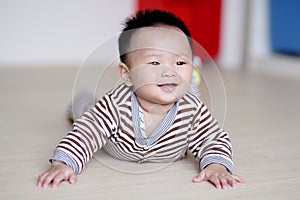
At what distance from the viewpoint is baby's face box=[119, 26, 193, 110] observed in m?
0.80

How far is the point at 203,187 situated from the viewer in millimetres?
797

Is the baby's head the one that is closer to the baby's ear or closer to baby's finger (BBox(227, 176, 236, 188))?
the baby's ear

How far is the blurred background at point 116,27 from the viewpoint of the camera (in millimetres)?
2484

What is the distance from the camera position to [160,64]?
806mm

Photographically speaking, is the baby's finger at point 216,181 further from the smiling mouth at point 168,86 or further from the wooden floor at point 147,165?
the smiling mouth at point 168,86

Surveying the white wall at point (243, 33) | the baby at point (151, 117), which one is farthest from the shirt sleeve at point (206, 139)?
the white wall at point (243, 33)

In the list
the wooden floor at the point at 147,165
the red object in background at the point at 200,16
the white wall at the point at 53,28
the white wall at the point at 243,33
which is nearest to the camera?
the wooden floor at the point at 147,165

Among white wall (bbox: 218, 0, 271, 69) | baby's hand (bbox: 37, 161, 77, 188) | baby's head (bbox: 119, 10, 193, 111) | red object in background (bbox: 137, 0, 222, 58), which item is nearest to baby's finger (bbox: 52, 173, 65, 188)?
baby's hand (bbox: 37, 161, 77, 188)

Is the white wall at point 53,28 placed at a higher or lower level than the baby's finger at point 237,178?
lower

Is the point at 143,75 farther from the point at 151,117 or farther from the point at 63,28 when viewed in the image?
the point at 63,28

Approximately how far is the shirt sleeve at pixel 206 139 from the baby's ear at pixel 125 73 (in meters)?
0.13

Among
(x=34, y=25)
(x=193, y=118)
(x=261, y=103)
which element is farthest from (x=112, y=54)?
(x=34, y=25)

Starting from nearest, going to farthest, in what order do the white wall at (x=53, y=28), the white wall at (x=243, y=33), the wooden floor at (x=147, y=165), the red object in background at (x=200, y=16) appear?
the wooden floor at (x=147, y=165) → the white wall at (x=53, y=28) → the red object in background at (x=200, y=16) → the white wall at (x=243, y=33)

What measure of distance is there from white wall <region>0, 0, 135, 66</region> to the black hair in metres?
1.65
